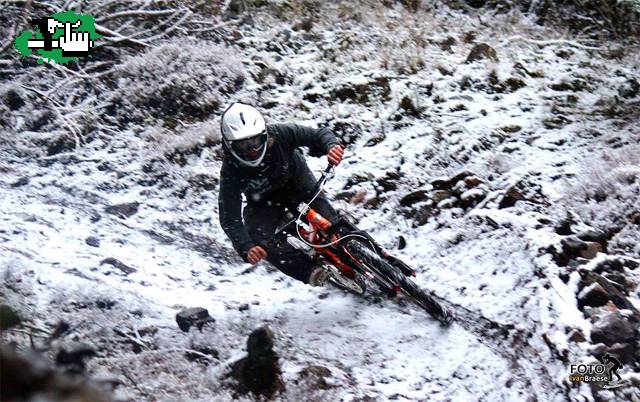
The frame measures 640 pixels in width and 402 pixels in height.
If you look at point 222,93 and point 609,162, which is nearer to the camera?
point 609,162

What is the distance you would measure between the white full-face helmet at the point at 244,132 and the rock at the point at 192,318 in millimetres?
1698

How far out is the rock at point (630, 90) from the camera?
912 cm

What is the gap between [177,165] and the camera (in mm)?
10445

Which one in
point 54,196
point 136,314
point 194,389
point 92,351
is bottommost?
point 54,196

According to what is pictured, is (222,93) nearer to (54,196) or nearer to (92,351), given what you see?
(54,196)

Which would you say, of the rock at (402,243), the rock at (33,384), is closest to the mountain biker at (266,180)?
the rock at (402,243)

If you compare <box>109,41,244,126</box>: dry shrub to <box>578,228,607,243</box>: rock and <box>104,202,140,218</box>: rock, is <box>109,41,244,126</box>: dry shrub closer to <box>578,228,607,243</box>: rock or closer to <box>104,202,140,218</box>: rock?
<box>104,202,140,218</box>: rock

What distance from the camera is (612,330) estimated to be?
5230 millimetres

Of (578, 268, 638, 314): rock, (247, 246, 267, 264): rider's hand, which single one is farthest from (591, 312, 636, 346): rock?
(247, 246, 267, 264): rider's hand

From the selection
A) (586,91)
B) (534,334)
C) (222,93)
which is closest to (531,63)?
(586,91)

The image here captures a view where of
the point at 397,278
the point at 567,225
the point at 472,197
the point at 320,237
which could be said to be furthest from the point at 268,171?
the point at 567,225

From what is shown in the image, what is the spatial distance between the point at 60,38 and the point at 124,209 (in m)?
6.43

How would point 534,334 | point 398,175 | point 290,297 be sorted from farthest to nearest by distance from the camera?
point 398,175, point 290,297, point 534,334

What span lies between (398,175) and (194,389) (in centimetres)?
471
